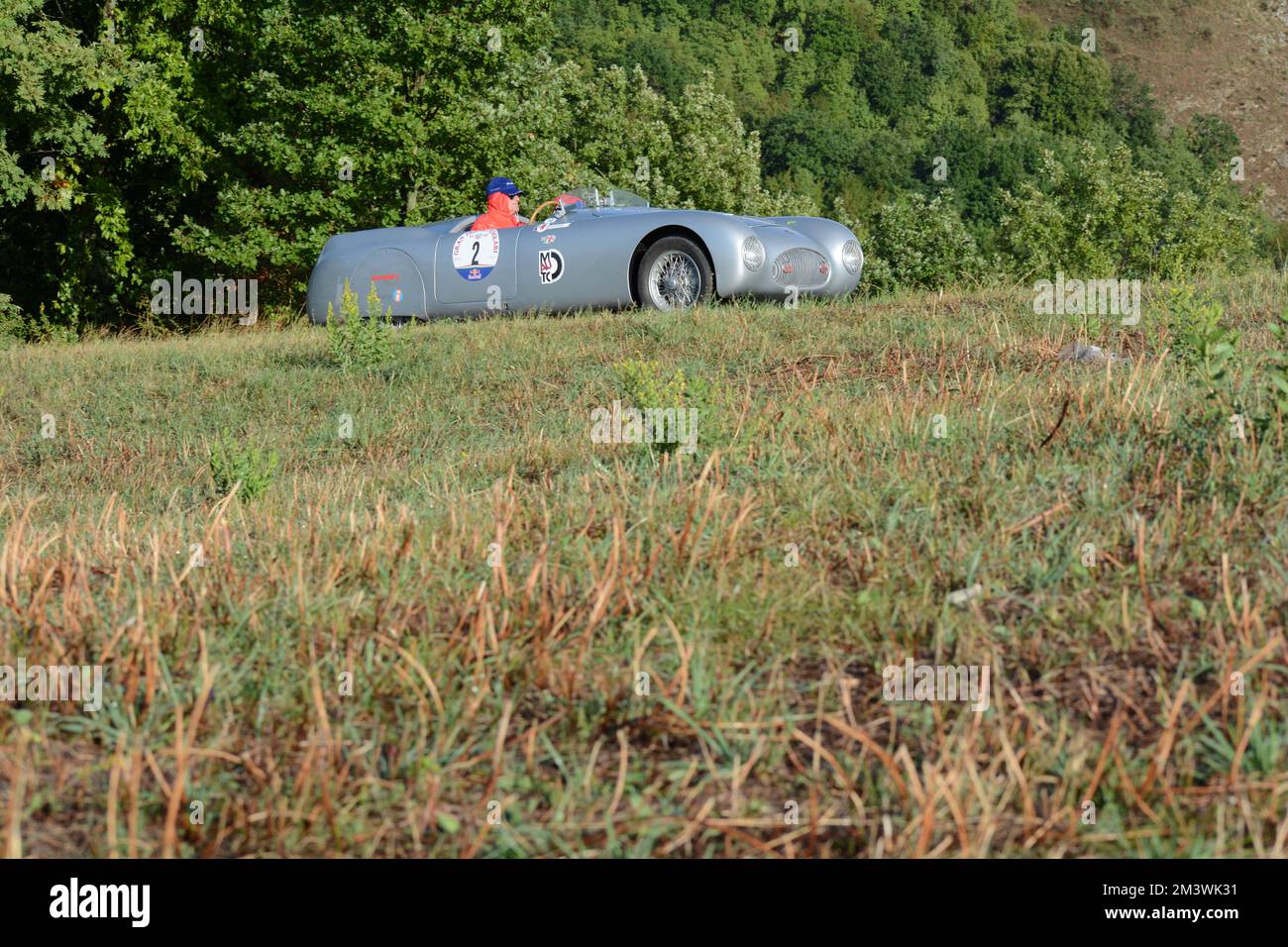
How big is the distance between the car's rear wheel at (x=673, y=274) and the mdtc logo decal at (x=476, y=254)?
148 cm

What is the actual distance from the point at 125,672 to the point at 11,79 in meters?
16.9

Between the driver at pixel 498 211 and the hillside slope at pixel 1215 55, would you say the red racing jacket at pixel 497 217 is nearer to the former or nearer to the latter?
the driver at pixel 498 211

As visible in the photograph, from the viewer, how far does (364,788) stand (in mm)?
2277

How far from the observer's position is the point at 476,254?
36.3 feet

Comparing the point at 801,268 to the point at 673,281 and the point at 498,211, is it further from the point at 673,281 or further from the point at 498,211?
the point at 498,211

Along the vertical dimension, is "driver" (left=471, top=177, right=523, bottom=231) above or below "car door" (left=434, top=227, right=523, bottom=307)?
above

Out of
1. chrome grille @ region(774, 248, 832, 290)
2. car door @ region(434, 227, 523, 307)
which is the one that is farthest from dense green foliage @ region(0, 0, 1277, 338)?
car door @ region(434, 227, 523, 307)

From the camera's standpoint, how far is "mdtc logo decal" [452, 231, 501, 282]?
11.0m

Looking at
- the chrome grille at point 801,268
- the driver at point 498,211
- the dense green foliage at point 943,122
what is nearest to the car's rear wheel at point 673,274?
the chrome grille at point 801,268

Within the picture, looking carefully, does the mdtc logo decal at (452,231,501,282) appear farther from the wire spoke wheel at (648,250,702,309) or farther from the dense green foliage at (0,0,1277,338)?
the dense green foliage at (0,0,1277,338)
